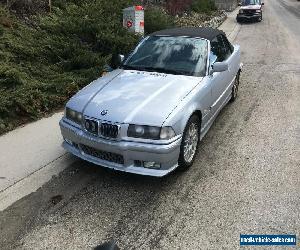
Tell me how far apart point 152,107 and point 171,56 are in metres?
1.66

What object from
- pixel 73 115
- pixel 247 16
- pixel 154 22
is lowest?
pixel 247 16

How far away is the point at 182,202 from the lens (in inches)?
181

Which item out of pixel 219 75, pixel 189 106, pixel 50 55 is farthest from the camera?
pixel 50 55

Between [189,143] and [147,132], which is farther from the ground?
[147,132]

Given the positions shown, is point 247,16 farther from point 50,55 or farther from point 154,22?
point 50,55

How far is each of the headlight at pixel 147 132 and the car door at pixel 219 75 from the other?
5.73ft

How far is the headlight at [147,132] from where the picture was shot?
4549 millimetres

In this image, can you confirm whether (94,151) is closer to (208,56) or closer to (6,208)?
(6,208)

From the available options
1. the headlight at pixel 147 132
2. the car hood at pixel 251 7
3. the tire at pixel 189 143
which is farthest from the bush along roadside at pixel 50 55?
the car hood at pixel 251 7

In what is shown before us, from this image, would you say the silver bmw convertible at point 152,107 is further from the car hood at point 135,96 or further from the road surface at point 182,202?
the road surface at point 182,202

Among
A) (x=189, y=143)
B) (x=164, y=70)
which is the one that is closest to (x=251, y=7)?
(x=164, y=70)

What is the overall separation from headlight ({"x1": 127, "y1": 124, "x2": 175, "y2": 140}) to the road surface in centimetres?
78

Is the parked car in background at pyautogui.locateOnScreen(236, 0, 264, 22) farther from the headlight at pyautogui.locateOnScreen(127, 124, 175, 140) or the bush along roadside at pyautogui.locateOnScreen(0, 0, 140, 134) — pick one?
the headlight at pyautogui.locateOnScreen(127, 124, 175, 140)

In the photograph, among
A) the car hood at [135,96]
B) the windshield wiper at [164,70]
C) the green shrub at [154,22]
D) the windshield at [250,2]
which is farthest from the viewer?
the windshield at [250,2]
